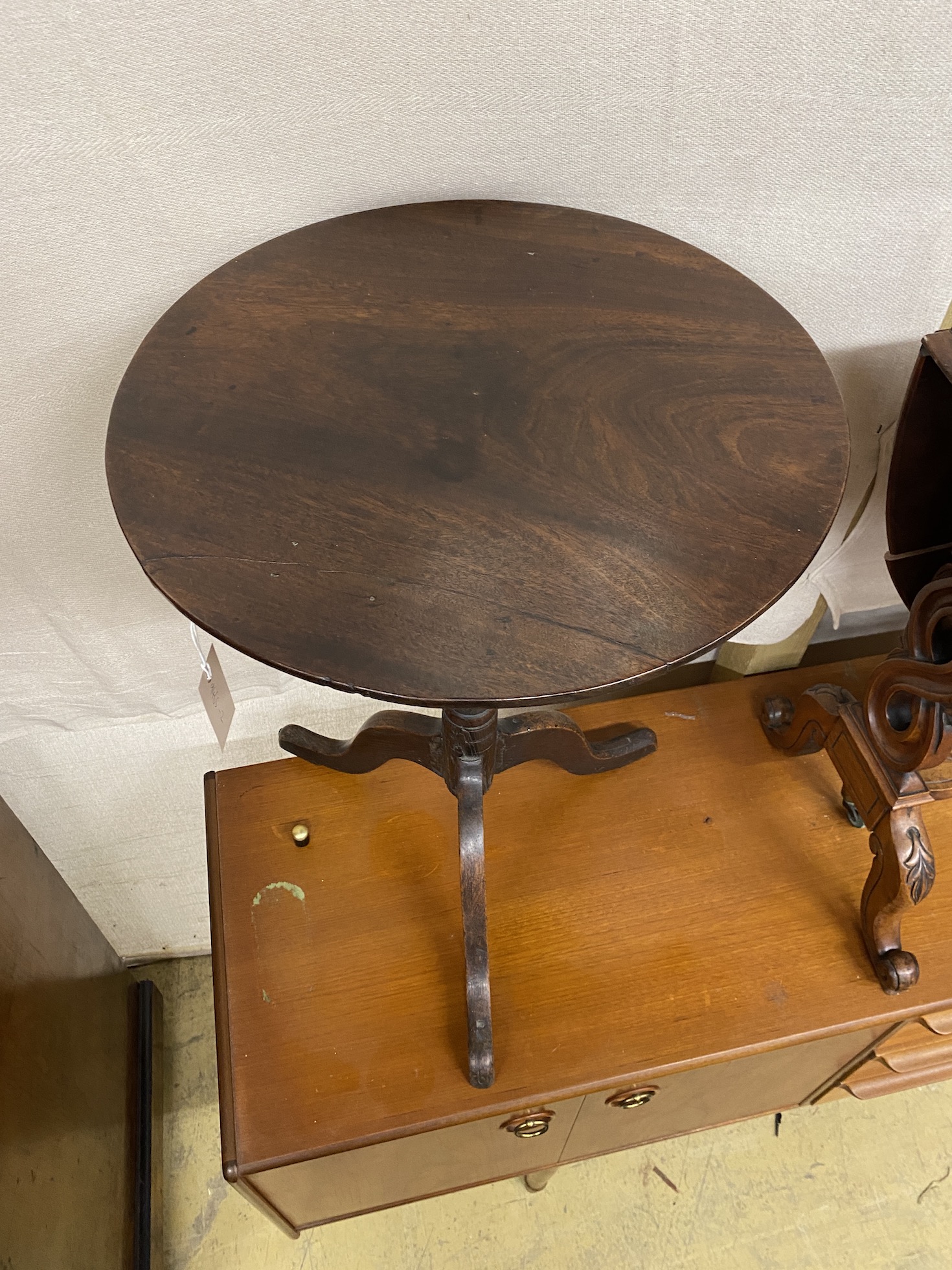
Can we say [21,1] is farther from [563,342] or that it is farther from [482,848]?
[482,848]

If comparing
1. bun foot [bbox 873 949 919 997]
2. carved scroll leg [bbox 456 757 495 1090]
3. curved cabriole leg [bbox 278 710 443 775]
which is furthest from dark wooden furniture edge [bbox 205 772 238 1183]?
bun foot [bbox 873 949 919 997]

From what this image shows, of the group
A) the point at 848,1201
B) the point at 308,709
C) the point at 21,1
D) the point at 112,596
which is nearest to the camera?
the point at 21,1

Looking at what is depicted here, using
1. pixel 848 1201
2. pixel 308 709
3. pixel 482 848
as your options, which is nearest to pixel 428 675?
pixel 482 848

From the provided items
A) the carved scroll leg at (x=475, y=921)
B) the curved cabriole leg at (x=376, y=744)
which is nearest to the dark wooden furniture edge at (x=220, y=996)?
the curved cabriole leg at (x=376, y=744)

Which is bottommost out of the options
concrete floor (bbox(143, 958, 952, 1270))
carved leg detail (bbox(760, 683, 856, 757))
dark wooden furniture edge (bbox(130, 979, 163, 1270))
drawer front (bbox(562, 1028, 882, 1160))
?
concrete floor (bbox(143, 958, 952, 1270))

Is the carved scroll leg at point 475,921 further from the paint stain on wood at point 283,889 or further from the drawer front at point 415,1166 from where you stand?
the paint stain on wood at point 283,889

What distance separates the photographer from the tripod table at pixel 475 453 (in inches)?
22.0

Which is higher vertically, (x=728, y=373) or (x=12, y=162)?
(x=12, y=162)

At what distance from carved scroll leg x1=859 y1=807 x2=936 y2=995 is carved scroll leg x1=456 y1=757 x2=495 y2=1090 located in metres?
0.45

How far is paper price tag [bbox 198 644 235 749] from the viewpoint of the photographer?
0.85 m

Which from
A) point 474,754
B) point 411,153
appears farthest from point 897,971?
point 411,153

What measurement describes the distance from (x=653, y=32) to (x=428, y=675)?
2.00 ft

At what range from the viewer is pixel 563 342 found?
709 millimetres

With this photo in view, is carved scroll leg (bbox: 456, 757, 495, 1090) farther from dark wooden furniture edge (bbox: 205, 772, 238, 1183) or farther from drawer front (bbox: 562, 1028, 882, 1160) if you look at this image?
dark wooden furniture edge (bbox: 205, 772, 238, 1183)
